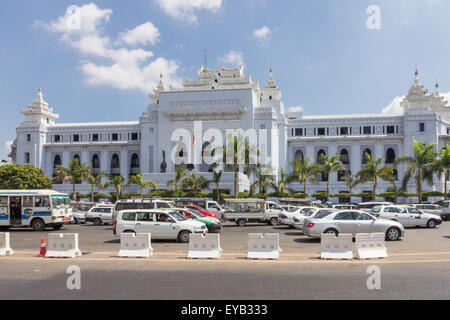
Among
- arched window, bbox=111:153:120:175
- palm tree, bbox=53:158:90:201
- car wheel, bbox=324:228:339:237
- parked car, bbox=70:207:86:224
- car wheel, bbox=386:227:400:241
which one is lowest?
parked car, bbox=70:207:86:224

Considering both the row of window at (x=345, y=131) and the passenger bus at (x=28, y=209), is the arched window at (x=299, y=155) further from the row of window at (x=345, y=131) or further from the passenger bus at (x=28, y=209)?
the passenger bus at (x=28, y=209)

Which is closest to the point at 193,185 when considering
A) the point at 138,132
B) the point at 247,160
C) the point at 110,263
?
the point at 247,160

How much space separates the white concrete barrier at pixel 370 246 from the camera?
1379 centimetres

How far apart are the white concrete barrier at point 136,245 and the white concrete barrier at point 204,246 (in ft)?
4.93

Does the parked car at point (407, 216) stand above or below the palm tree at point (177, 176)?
below

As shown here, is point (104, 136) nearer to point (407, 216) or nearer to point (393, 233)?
point (407, 216)

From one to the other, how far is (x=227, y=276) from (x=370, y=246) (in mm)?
5726

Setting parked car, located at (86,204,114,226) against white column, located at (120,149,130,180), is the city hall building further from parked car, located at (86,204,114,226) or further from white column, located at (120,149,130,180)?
parked car, located at (86,204,114,226)

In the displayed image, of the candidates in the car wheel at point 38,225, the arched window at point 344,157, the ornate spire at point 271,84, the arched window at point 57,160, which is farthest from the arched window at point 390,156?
the arched window at point 57,160

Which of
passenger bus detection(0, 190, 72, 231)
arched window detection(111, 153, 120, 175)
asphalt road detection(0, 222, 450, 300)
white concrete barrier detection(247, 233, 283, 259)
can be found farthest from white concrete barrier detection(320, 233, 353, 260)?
arched window detection(111, 153, 120, 175)

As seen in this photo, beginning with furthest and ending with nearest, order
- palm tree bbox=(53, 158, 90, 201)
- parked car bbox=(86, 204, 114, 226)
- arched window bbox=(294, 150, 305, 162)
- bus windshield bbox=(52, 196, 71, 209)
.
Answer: arched window bbox=(294, 150, 305, 162), palm tree bbox=(53, 158, 90, 201), parked car bbox=(86, 204, 114, 226), bus windshield bbox=(52, 196, 71, 209)

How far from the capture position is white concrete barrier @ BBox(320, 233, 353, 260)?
13.7 m

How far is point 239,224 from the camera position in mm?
29109

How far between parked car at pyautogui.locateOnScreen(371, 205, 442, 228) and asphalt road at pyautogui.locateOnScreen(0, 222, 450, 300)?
875 cm
